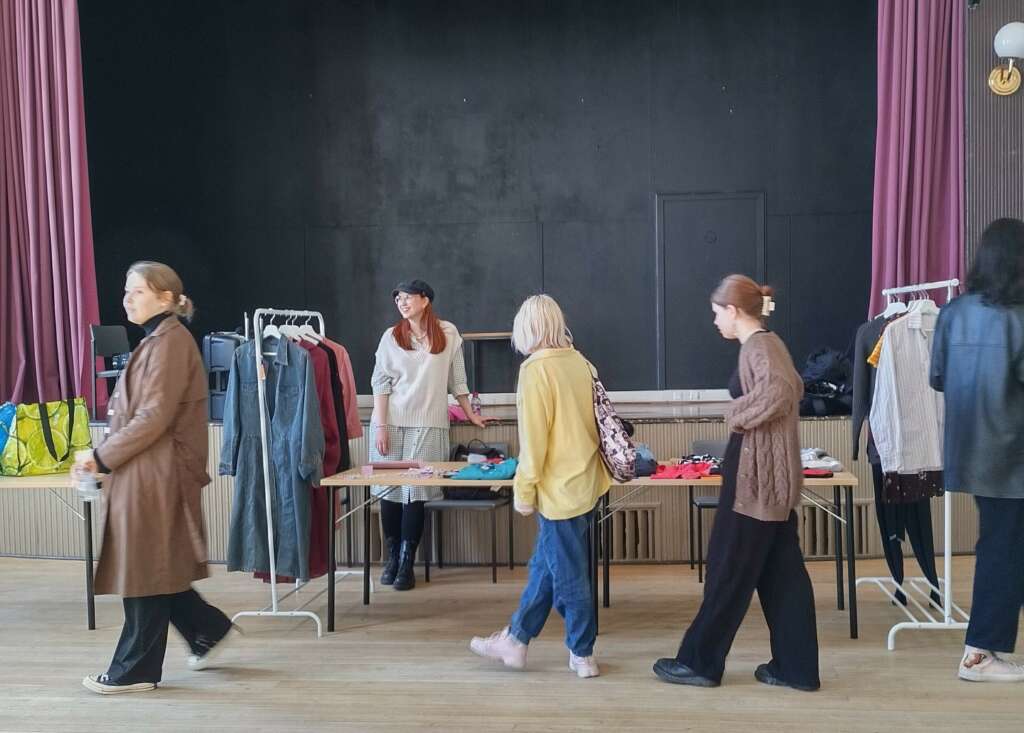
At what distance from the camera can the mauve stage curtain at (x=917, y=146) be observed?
21.6ft

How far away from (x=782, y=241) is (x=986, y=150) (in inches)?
115

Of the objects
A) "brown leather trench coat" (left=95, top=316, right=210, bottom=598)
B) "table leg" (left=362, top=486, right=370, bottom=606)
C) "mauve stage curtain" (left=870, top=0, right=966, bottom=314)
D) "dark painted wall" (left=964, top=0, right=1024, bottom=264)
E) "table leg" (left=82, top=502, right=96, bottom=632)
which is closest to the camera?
"brown leather trench coat" (left=95, top=316, right=210, bottom=598)

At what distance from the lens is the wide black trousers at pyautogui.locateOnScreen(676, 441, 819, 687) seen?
357 centimetres

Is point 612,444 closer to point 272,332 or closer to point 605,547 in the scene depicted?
point 605,547

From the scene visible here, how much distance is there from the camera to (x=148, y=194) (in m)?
8.87

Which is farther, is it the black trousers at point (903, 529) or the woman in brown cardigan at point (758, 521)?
the black trousers at point (903, 529)

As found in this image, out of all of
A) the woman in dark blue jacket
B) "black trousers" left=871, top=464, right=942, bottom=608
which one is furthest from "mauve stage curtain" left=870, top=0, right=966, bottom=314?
A: the woman in dark blue jacket

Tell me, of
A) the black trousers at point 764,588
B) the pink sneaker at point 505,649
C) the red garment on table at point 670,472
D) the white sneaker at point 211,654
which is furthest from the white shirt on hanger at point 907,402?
the white sneaker at point 211,654

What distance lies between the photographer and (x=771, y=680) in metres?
3.74

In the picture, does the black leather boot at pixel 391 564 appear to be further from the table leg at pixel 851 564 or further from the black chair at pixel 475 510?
the table leg at pixel 851 564

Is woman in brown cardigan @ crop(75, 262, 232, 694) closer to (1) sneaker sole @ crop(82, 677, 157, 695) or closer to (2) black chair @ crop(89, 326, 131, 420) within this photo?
(1) sneaker sole @ crop(82, 677, 157, 695)

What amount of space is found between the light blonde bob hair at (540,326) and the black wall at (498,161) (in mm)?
5062

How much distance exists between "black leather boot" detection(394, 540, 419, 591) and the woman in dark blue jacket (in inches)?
110

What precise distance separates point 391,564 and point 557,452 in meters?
2.16
